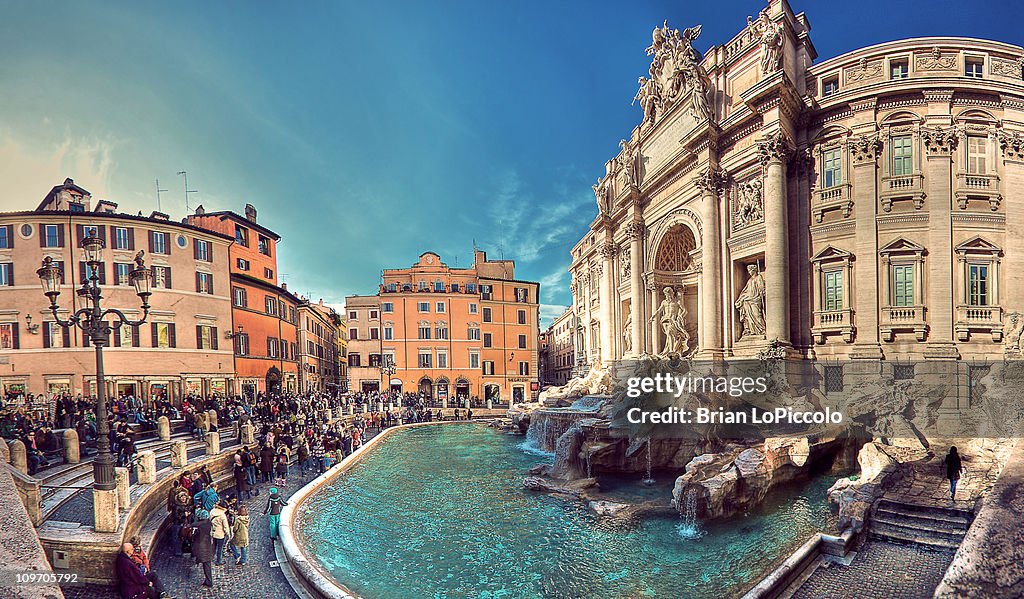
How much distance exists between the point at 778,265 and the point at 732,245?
3.28 m

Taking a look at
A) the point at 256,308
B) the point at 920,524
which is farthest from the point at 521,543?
the point at 256,308

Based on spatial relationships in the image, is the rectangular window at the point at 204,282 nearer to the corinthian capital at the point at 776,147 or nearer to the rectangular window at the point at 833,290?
the corinthian capital at the point at 776,147

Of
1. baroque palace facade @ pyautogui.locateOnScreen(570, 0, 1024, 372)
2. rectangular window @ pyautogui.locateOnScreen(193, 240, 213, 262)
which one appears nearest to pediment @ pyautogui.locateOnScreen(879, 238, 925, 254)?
baroque palace facade @ pyautogui.locateOnScreen(570, 0, 1024, 372)

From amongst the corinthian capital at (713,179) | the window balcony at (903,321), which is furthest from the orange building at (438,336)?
the window balcony at (903,321)

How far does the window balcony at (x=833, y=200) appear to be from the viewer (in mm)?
18128

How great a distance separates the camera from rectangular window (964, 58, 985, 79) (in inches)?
685

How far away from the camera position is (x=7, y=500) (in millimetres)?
5832

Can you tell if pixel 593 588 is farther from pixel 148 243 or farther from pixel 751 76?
pixel 148 243

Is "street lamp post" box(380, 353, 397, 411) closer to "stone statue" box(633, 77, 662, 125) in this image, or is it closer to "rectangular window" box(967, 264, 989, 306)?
"stone statue" box(633, 77, 662, 125)

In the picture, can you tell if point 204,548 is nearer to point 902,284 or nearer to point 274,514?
point 274,514

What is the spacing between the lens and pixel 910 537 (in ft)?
30.1

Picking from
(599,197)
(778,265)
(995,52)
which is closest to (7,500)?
(778,265)

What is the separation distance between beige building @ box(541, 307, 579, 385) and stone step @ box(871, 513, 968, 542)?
Result: 163ft

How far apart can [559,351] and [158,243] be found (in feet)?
181
